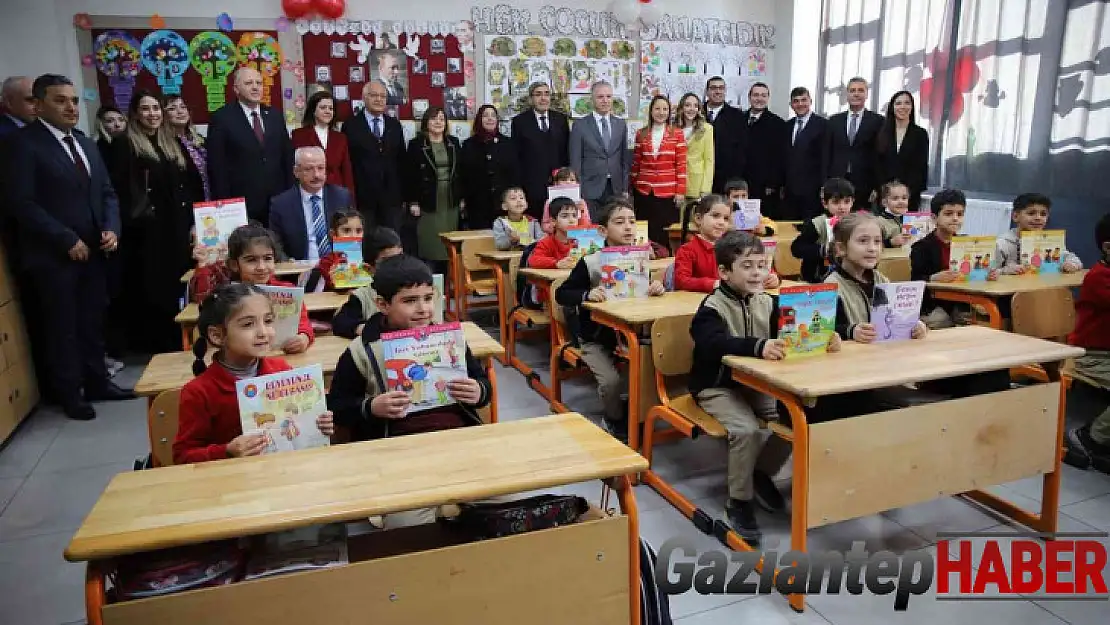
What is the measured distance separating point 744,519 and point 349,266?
2.07 meters

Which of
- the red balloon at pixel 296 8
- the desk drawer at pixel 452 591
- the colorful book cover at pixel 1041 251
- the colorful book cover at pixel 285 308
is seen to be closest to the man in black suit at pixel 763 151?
the colorful book cover at pixel 1041 251

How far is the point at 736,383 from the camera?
114 inches

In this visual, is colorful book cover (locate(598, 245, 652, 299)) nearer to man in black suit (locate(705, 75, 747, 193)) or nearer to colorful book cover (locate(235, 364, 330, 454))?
colorful book cover (locate(235, 364, 330, 454))

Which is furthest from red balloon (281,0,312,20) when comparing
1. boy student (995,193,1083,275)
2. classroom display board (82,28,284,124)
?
boy student (995,193,1083,275)

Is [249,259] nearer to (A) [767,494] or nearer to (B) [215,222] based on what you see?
(B) [215,222]

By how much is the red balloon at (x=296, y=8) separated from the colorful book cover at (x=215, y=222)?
11.4 feet

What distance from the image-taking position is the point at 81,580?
2535 mm

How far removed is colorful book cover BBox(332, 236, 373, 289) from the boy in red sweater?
10.5 ft

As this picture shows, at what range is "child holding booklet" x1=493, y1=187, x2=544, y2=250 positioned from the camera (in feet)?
17.2

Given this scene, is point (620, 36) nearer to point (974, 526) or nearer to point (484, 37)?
point (484, 37)

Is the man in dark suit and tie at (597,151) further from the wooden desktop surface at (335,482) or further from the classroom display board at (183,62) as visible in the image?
the wooden desktop surface at (335,482)

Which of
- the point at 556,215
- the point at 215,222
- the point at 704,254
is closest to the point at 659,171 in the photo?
the point at 556,215

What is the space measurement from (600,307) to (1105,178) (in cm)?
410

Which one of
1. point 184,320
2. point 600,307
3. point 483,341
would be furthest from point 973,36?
point 184,320
